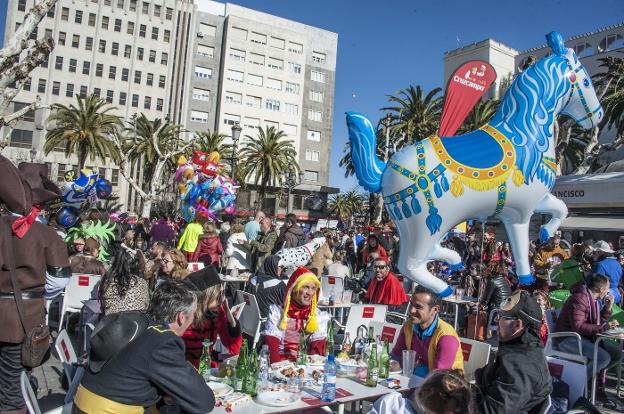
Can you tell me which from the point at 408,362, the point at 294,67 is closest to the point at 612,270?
the point at 408,362

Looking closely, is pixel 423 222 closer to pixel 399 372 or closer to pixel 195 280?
pixel 399 372

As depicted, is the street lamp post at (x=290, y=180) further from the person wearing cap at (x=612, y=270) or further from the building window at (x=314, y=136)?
the person wearing cap at (x=612, y=270)

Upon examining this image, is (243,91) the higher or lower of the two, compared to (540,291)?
higher

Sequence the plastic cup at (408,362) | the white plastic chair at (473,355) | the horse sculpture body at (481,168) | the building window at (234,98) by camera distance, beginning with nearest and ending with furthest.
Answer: the plastic cup at (408,362), the white plastic chair at (473,355), the horse sculpture body at (481,168), the building window at (234,98)

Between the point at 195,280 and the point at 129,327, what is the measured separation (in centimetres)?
128

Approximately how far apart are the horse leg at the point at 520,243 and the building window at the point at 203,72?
45.2m

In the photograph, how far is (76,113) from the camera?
3025cm

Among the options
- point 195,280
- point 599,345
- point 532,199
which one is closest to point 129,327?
point 195,280

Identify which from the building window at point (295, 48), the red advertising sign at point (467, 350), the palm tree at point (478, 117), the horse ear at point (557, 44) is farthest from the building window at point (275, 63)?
the red advertising sign at point (467, 350)

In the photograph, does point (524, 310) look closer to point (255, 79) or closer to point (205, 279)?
point (205, 279)

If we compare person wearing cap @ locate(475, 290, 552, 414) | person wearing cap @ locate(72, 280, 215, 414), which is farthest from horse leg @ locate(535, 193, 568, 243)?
person wearing cap @ locate(72, 280, 215, 414)

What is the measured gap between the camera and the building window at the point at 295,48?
161 feet

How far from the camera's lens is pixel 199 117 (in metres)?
46.2

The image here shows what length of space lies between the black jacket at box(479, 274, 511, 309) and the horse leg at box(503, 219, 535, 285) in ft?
4.49
